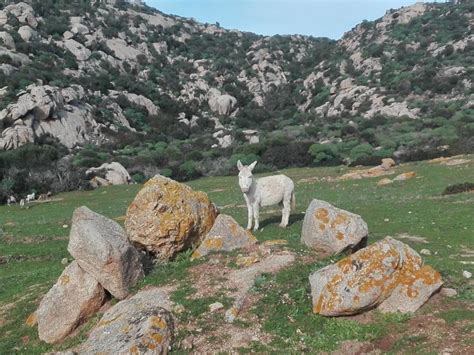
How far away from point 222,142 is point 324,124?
21856 mm

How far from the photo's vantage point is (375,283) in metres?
11.8

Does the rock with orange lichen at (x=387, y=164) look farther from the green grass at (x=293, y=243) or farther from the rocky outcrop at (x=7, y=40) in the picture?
the rocky outcrop at (x=7, y=40)

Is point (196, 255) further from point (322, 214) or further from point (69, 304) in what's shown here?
point (322, 214)

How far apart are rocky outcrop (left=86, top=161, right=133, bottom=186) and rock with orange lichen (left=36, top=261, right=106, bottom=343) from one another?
1971 inches

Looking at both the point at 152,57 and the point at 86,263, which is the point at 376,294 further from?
the point at 152,57

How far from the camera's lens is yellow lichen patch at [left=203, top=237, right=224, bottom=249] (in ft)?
52.0

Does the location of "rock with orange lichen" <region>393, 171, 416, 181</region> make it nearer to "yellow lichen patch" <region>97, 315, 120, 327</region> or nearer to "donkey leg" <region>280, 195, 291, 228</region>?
"donkey leg" <region>280, 195, 291, 228</region>

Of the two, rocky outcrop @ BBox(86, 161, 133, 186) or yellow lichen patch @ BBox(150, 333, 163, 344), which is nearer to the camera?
yellow lichen patch @ BBox(150, 333, 163, 344)

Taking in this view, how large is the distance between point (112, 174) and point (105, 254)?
2061 inches

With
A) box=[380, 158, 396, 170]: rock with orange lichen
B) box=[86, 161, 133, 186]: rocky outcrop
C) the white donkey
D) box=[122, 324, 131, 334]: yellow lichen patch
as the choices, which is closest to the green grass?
the white donkey

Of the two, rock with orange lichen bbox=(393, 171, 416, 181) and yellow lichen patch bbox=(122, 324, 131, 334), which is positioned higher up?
yellow lichen patch bbox=(122, 324, 131, 334)

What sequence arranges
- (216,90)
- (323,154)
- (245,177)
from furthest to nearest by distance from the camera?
(216,90) < (323,154) < (245,177)

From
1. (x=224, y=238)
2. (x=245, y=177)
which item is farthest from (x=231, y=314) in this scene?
(x=245, y=177)

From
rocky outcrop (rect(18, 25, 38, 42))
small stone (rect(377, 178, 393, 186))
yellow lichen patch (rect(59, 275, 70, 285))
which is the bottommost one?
small stone (rect(377, 178, 393, 186))
